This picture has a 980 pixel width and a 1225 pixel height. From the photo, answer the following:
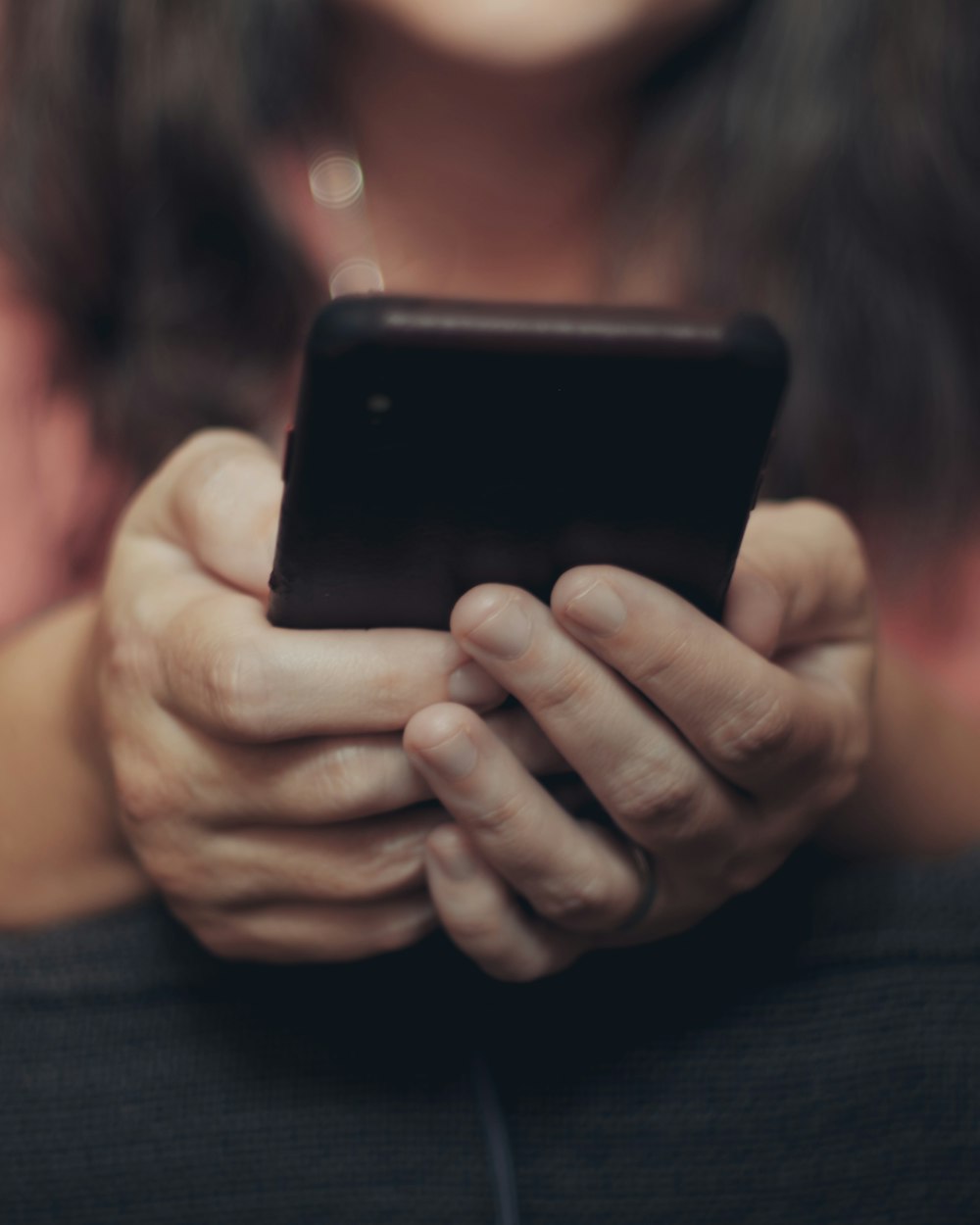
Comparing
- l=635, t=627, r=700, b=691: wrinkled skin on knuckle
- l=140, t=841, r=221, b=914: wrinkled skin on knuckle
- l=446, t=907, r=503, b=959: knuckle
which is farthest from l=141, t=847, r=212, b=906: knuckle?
l=635, t=627, r=700, b=691: wrinkled skin on knuckle

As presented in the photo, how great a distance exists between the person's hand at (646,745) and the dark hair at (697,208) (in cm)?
51

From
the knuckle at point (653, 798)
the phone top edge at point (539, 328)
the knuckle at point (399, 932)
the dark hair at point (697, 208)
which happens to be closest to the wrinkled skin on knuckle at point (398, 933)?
the knuckle at point (399, 932)

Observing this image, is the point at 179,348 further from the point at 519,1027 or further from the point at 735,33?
the point at 519,1027

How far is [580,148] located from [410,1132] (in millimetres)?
806

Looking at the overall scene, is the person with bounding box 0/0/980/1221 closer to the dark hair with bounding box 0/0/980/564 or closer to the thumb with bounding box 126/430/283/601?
the thumb with bounding box 126/430/283/601

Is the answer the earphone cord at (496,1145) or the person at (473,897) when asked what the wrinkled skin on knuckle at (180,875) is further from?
the earphone cord at (496,1145)

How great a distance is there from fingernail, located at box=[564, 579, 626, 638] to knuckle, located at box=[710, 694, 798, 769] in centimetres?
7

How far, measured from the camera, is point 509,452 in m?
0.32

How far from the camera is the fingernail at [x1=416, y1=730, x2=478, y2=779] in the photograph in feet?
Result: 1.24

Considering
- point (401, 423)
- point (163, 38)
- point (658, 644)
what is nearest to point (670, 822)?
point (658, 644)

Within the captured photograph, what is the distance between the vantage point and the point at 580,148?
957 mm

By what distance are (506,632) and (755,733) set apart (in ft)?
0.35

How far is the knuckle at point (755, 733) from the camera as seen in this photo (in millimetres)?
400

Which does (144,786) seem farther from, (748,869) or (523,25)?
(523,25)
